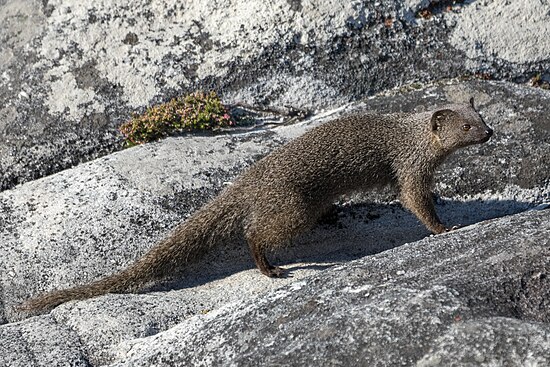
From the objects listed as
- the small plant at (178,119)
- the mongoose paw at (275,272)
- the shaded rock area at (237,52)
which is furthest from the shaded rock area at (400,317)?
the shaded rock area at (237,52)

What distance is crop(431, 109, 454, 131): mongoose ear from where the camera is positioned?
7500mm

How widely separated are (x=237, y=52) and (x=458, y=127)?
9.15 feet

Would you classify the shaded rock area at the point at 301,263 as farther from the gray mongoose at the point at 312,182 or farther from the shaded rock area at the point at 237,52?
the shaded rock area at the point at 237,52

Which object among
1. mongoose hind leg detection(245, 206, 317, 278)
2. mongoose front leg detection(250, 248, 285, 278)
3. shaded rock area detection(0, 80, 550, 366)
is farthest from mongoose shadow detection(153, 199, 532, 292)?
mongoose hind leg detection(245, 206, 317, 278)

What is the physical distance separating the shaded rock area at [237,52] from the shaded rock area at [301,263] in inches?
16.5

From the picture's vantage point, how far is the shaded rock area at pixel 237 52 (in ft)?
29.0

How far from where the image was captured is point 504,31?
945cm

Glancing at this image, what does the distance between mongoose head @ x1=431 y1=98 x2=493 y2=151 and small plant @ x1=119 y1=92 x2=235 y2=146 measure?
7.54ft

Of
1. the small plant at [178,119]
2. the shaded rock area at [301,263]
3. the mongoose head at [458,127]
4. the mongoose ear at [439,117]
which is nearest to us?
the shaded rock area at [301,263]

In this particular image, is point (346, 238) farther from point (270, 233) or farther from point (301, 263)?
point (270, 233)

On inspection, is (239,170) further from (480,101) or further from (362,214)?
(480,101)

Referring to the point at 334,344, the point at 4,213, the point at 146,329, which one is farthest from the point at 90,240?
the point at 334,344

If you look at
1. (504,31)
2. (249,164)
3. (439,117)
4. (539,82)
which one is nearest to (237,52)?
(249,164)

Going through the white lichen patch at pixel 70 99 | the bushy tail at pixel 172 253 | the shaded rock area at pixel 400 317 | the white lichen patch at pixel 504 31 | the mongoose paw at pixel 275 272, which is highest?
the white lichen patch at pixel 70 99
